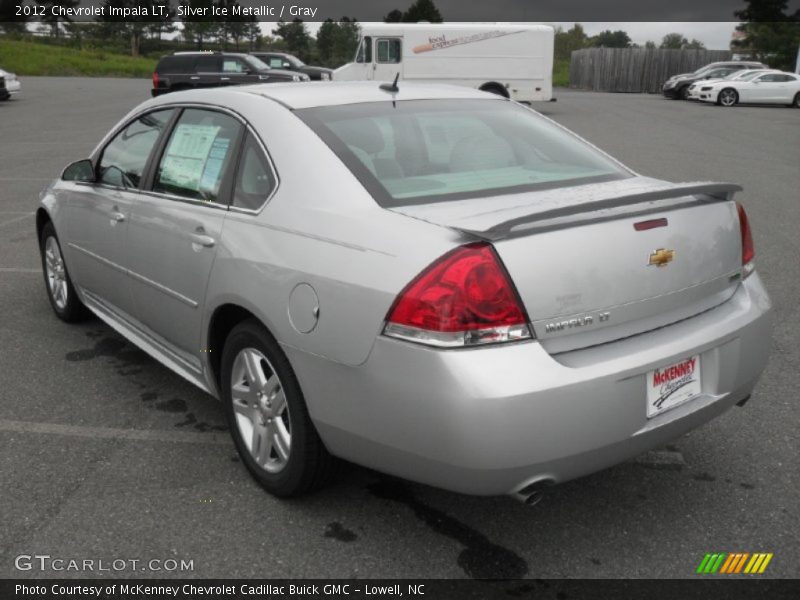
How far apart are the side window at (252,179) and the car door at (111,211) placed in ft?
2.81

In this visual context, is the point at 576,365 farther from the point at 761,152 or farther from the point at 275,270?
the point at 761,152

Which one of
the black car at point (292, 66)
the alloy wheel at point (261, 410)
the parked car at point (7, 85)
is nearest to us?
the alloy wheel at point (261, 410)

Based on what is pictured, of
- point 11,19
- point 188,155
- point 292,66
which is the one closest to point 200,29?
point 11,19

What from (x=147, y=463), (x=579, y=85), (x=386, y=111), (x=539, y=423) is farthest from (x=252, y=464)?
→ (x=579, y=85)

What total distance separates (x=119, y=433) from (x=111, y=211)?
118 centimetres

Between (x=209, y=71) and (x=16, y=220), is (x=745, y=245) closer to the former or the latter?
(x=16, y=220)

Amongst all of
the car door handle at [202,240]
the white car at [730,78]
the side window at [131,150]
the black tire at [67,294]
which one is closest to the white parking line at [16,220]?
the black tire at [67,294]

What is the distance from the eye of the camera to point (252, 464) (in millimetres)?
3268

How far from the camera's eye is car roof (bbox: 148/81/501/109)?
3500 mm

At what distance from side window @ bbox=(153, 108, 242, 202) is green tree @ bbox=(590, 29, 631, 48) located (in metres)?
133

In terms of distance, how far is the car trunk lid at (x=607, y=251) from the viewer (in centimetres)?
251

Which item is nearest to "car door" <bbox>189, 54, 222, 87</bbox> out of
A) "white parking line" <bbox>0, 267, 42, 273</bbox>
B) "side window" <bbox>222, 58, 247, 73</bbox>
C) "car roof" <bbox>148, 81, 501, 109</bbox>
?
"side window" <bbox>222, 58, 247, 73</bbox>

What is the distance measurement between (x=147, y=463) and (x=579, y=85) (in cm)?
5312

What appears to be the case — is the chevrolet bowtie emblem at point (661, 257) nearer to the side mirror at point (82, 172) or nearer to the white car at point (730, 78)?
the side mirror at point (82, 172)
